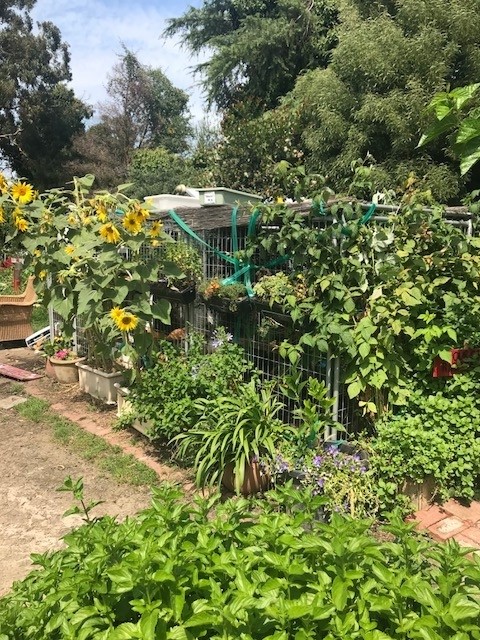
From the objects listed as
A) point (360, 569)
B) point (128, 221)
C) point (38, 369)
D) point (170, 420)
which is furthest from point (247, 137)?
point (360, 569)

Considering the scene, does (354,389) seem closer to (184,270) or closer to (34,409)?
(184,270)

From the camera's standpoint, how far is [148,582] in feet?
4.11

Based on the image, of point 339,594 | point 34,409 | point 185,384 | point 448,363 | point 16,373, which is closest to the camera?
point 339,594

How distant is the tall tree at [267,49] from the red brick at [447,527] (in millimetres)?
11444

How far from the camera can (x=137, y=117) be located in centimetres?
2400

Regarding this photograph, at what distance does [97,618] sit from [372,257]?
2536mm

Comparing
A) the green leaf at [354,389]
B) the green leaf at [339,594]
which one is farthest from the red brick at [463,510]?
the green leaf at [339,594]

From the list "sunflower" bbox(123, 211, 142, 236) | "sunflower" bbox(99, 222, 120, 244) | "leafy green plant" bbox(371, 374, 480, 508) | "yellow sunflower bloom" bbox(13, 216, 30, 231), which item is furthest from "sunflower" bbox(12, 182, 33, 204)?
"leafy green plant" bbox(371, 374, 480, 508)

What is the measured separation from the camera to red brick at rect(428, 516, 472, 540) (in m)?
2.76

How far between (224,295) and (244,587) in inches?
103

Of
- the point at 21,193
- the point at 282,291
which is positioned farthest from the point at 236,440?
the point at 21,193

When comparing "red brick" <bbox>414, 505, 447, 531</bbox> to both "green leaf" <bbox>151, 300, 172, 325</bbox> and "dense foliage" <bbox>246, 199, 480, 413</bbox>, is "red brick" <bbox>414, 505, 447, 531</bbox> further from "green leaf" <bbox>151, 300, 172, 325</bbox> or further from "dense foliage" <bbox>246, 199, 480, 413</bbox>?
"green leaf" <bbox>151, 300, 172, 325</bbox>

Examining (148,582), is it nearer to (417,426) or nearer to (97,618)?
(97,618)

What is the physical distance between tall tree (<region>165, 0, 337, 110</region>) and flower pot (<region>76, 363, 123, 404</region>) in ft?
30.9
